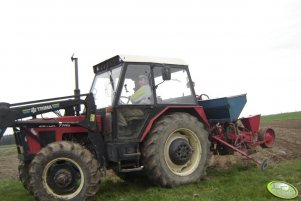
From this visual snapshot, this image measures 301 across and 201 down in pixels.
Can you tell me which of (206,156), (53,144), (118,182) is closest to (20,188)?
(118,182)

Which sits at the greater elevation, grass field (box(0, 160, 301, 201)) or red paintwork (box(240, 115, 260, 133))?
red paintwork (box(240, 115, 260, 133))

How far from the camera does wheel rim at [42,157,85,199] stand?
634cm

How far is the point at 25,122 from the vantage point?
6.71m

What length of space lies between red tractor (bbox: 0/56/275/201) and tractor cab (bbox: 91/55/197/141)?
2 centimetres

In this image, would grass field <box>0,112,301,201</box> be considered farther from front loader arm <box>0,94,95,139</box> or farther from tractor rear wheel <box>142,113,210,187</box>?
front loader arm <box>0,94,95,139</box>

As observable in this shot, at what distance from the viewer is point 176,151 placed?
25.1ft

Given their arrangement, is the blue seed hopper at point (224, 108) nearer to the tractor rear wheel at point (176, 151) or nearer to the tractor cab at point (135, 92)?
the tractor cab at point (135, 92)

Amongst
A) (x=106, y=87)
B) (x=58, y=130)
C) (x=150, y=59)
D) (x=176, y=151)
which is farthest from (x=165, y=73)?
(x=58, y=130)

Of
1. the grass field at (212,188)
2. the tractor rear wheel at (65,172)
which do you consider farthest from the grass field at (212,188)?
the tractor rear wheel at (65,172)

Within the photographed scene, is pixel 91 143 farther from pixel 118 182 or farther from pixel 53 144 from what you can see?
pixel 118 182

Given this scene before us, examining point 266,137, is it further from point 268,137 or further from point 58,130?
point 58,130

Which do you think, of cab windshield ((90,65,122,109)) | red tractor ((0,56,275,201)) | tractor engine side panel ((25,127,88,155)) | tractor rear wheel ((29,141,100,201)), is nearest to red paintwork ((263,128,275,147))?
red tractor ((0,56,275,201))

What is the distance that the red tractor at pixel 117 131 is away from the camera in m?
6.42

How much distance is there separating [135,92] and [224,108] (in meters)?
2.32
